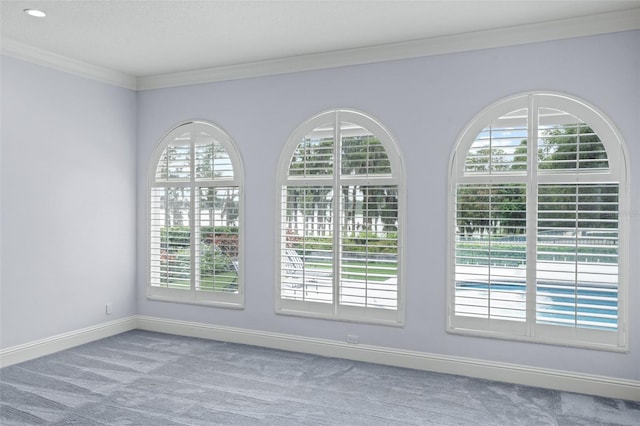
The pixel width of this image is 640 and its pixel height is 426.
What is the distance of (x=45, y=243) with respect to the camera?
4.57 metres

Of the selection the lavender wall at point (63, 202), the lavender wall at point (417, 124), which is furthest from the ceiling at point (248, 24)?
the lavender wall at point (63, 202)

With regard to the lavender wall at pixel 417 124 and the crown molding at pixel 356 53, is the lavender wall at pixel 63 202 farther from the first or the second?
the lavender wall at pixel 417 124

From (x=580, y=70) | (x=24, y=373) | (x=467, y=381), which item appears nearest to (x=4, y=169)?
(x=24, y=373)

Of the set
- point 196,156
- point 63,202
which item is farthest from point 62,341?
point 196,156

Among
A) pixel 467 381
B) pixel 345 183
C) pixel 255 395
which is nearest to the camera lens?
pixel 255 395

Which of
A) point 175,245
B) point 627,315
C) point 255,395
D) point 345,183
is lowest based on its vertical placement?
point 255,395

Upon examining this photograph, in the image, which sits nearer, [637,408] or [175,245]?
[637,408]

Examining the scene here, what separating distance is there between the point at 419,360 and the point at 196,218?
2.70 metres

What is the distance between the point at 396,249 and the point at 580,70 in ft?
6.62

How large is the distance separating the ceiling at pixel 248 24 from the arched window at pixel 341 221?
2.60 ft

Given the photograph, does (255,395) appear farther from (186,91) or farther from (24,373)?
(186,91)

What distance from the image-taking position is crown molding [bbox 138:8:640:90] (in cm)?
363

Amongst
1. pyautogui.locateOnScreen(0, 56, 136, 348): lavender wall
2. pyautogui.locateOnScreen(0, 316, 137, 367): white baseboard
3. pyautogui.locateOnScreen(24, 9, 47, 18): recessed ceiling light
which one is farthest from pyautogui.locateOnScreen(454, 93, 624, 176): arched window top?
pyautogui.locateOnScreen(0, 316, 137, 367): white baseboard

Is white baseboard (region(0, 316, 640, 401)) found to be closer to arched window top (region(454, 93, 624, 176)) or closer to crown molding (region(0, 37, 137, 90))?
arched window top (region(454, 93, 624, 176))
